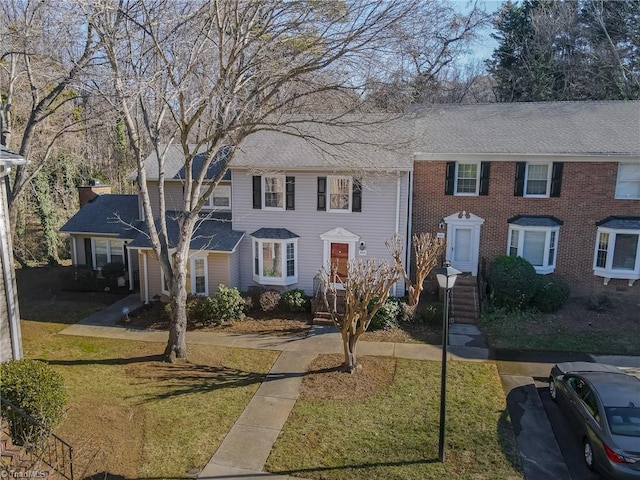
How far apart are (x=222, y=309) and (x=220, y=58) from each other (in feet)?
28.6

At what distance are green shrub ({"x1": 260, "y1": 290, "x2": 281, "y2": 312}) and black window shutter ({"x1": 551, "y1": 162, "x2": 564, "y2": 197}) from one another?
11566 millimetres

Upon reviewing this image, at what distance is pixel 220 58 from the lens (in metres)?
11.6

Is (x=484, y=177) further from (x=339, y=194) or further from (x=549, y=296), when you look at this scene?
(x=339, y=194)

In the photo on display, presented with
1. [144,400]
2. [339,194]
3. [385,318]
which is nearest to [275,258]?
[339,194]

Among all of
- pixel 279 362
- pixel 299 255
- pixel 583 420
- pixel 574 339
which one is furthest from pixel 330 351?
pixel 574 339

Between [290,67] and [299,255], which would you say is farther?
[299,255]

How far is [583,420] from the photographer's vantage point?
9.23m

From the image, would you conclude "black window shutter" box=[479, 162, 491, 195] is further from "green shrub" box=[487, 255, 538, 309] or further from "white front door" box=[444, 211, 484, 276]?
"green shrub" box=[487, 255, 538, 309]

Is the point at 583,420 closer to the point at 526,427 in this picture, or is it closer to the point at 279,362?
the point at 526,427

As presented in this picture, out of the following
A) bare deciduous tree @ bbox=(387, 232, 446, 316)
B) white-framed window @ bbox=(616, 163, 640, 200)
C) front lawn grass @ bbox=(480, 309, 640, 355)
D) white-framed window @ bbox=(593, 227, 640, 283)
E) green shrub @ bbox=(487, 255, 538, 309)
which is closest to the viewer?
front lawn grass @ bbox=(480, 309, 640, 355)

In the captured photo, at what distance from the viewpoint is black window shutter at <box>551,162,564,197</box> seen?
18.1m

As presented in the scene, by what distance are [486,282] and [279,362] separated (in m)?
9.68

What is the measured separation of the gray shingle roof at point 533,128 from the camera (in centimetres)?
1816

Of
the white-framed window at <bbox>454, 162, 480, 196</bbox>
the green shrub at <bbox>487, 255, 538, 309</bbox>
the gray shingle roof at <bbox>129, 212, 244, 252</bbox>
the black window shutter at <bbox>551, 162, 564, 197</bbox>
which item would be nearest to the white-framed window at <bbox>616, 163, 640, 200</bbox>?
the black window shutter at <bbox>551, 162, 564, 197</bbox>
